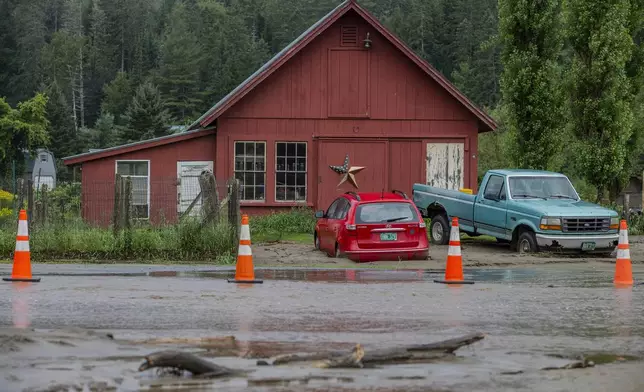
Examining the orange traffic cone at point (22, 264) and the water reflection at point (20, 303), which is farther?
the orange traffic cone at point (22, 264)

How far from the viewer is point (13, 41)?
138 m

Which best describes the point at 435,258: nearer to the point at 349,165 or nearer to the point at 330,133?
the point at 349,165

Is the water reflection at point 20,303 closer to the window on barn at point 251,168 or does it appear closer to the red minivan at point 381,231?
the red minivan at point 381,231

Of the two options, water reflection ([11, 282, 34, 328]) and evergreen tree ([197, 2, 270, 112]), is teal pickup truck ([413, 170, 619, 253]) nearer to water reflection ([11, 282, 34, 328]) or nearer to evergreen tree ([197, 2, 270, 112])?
water reflection ([11, 282, 34, 328])

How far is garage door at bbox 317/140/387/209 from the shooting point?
33469 millimetres

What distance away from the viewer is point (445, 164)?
33750 millimetres

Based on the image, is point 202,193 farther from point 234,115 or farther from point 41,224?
point 234,115

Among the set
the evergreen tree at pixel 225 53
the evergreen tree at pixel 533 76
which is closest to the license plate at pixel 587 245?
the evergreen tree at pixel 533 76

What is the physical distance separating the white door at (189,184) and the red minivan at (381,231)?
2.78m

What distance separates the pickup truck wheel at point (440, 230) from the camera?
2704cm

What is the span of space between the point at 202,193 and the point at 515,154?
1874 centimetres

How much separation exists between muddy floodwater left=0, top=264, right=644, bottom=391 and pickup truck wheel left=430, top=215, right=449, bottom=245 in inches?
398

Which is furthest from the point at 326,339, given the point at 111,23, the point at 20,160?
the point at 111,23

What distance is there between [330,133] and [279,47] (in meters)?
125
